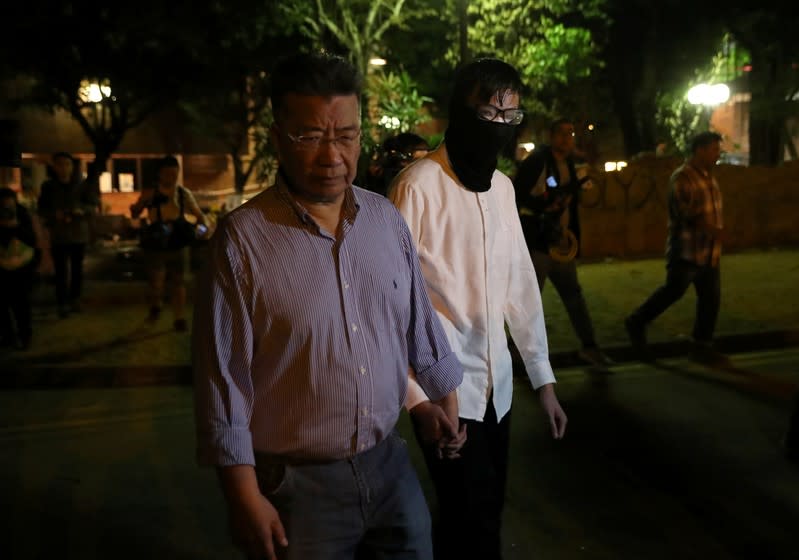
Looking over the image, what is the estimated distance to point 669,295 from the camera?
7777mm

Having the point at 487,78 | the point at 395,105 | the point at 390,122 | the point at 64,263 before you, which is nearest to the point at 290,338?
the point at 487,78

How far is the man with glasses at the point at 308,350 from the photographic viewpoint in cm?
214

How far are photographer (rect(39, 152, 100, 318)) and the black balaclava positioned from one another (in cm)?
772

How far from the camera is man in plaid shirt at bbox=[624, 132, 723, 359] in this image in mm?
7465

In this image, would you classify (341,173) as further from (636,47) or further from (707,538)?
(636,47)

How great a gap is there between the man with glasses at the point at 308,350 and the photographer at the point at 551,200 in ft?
15.7

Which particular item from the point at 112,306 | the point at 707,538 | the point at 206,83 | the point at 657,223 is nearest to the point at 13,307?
the point at 112,306

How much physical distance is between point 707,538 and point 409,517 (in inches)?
99.5

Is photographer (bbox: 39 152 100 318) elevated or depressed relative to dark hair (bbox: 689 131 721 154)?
depressed

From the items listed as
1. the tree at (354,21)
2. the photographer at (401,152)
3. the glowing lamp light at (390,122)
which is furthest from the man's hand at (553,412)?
the tree at (354,21)

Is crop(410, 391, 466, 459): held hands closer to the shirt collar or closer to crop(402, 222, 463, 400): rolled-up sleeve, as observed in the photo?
crop(402, 222, 463, 400): rolled-up sleeve

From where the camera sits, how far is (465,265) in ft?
9.78

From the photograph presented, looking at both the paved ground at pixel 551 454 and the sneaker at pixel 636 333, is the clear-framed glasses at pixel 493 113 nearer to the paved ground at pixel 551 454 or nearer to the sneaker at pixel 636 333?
the paved ground at pixel 551 454

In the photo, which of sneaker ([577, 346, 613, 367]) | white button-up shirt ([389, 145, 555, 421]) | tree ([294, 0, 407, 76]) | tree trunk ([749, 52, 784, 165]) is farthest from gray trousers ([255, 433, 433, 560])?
tree trunk ([749, 52, 784, 165])
